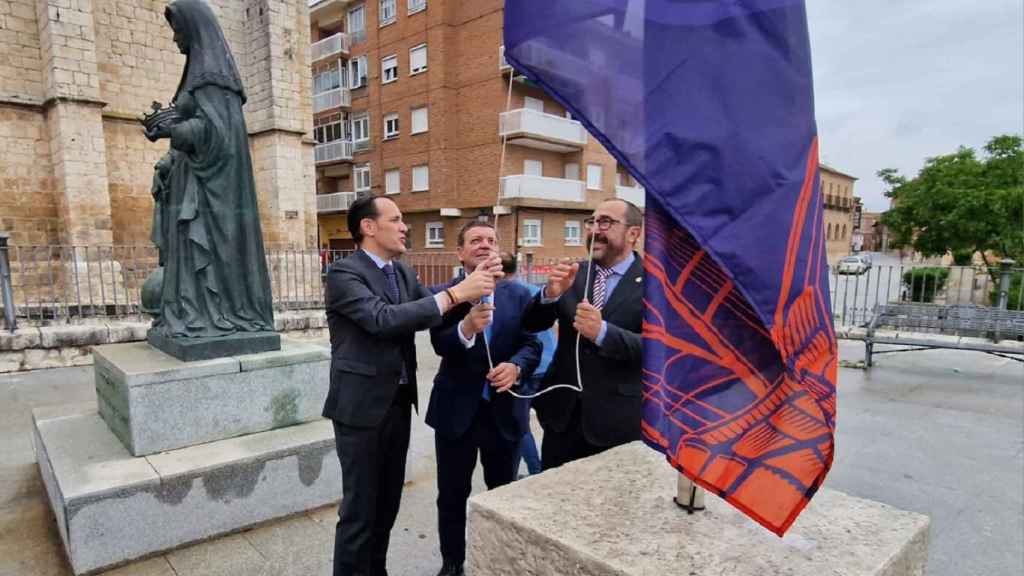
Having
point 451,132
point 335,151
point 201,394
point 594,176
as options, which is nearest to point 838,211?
point 594,176

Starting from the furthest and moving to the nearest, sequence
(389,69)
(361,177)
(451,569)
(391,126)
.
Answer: (361,177) < (391,126) < (389,69) < (451,569)

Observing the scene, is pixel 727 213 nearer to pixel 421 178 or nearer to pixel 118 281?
pixel 118 281

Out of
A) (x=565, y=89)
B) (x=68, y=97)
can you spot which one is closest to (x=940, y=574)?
(x=565, y=89)

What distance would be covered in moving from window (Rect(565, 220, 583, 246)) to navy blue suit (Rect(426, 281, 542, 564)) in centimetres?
2249

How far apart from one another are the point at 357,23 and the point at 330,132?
5.63m

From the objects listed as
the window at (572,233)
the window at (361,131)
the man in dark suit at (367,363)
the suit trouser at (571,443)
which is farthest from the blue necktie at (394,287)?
the window at (361,131)

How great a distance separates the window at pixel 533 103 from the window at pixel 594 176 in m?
3.39

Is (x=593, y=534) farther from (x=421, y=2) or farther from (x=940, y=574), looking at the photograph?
(x=421, y=2)

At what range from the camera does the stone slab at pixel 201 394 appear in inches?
124

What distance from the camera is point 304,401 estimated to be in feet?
12.3

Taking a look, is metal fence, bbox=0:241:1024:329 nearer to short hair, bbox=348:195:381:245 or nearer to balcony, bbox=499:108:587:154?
short hair, bbox=348:195:381:245

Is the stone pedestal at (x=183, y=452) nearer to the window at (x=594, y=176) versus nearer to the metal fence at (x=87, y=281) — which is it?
the metal fence at (x=87, y=281)

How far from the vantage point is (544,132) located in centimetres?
2262

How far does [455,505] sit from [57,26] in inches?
515
